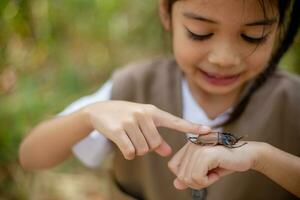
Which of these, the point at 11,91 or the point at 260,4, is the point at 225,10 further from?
the point at 11,91

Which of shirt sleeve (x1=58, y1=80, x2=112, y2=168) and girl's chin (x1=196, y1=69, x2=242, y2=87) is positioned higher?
girl's chin (x1=196, y1=69, x2=242, y2=87)

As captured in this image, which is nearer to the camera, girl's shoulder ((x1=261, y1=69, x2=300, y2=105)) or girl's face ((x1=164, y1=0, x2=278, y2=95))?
girl's face ((x1=164, y1=0, x2=278, y2=95))

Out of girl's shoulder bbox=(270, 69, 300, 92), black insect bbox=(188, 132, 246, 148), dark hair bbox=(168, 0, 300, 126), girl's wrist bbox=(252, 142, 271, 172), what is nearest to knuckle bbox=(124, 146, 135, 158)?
black insect bbox=(188, 132, 246, 148)

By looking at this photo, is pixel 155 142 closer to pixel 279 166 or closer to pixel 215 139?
pixel 215 139

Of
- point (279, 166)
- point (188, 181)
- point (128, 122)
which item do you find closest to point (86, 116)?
point (128, 122)

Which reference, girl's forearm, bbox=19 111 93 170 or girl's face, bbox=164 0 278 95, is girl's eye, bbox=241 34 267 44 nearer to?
girl's face, bbox=164 0 278 95

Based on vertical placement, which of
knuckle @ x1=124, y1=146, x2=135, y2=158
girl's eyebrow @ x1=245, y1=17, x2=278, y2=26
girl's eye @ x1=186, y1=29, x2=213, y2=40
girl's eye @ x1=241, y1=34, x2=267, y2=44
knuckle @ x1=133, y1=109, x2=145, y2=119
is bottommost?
knuckle @ x1=124, y1=146, x2=135, y2=158
